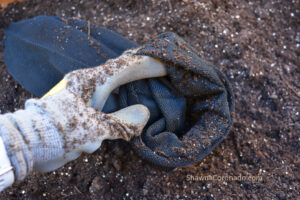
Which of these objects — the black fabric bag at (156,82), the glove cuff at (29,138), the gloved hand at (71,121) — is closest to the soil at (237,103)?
the black fabric bag at (156,82)

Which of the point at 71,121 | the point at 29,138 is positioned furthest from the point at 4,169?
the point at 71,121

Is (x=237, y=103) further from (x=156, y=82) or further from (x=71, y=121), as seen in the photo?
(x=71, y=121)

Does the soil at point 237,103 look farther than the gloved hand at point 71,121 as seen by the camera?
Yes

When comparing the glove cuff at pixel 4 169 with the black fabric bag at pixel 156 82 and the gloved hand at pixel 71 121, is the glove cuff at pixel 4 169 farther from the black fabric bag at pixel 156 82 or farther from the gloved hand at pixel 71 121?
the black fabric bag at pixel 156 82

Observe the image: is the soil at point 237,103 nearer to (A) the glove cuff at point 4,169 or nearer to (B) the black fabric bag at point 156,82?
(B) the black fabric bag at point 156,82
